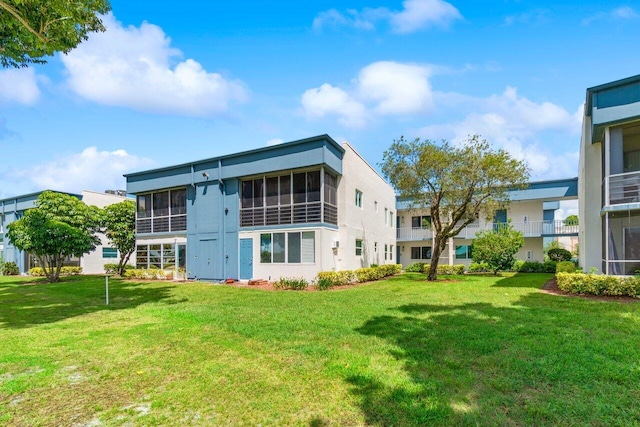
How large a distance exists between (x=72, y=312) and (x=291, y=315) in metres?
6.56

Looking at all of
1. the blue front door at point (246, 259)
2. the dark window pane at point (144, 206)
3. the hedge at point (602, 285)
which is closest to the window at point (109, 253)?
the dark window pane at point (144, 206)

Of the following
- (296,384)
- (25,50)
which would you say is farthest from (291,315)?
(25,50)

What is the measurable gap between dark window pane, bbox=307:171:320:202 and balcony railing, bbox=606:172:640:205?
1120cm

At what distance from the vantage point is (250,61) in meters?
12.5

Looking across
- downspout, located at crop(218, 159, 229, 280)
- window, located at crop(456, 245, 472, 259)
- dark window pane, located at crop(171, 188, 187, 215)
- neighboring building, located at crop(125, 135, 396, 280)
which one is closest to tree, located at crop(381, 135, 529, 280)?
neighboring building, located at crop(125, 135, 396, 280)

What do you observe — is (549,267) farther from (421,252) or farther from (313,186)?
(313,186)

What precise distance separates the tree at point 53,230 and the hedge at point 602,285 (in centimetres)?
2465

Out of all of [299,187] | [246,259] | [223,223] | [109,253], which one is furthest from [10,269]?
[299,187]

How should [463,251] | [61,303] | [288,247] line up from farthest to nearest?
1. [463,251]
2. [288,247]
3. [61,303]

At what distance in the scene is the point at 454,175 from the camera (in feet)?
54.9

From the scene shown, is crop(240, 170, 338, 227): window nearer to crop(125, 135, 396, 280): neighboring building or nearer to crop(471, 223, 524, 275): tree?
crop(125, 135, 396, 280): neighboring building

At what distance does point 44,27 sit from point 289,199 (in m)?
11.2

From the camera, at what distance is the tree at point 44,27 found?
7688 millimetres

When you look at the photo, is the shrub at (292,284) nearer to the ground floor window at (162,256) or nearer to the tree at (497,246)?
the ground floor window at (162,256)
